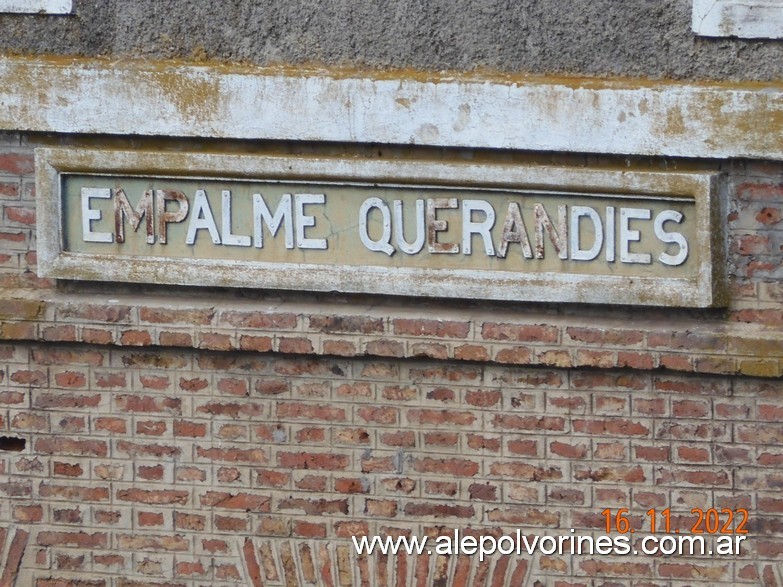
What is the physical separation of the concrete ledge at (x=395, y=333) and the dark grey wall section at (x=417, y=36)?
0.82 m

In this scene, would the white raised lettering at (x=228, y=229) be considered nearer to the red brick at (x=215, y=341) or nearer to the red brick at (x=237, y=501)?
the red brick at (x=215, y=341)

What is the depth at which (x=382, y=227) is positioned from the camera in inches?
160

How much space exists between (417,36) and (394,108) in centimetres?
25

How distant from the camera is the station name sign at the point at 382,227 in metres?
3.89

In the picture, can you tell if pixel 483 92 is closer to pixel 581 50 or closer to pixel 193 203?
pixel 581 50

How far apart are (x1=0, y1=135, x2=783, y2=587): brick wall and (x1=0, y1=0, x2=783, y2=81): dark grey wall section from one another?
381mm

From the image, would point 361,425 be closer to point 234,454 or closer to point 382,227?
point 234,454

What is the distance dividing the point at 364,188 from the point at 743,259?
1.25 meters

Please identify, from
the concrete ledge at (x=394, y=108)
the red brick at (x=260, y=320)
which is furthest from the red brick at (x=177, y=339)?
the concrete ledge at (x=394, y=108)

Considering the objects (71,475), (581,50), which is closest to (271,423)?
(71,475)

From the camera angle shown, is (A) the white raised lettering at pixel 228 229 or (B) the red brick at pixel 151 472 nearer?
(A) the white raised lettering at pixel 228 229

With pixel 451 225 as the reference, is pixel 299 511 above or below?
below

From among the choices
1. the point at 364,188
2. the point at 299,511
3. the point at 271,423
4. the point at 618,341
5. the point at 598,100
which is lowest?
the point at 299,511

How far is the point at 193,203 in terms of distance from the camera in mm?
4148
